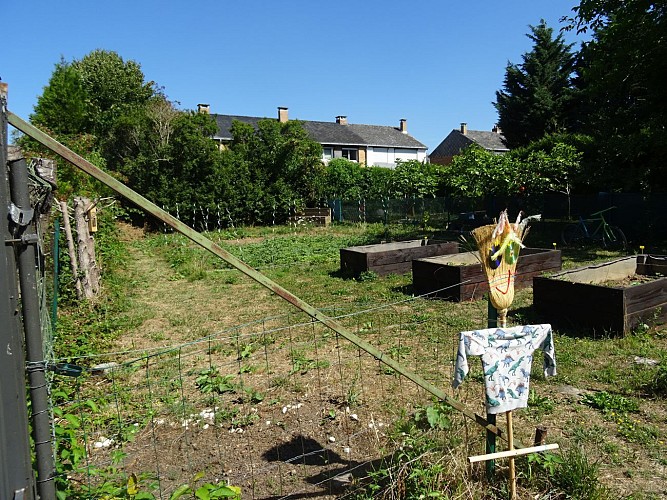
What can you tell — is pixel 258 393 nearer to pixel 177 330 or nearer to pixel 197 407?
pixel 197 407

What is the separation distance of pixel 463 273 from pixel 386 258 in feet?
8.43

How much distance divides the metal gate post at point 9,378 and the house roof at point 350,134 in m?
39.7

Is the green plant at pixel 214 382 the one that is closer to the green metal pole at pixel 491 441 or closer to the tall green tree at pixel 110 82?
the green metal pole at pixel 491 441

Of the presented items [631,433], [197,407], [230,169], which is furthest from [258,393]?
[230,169]

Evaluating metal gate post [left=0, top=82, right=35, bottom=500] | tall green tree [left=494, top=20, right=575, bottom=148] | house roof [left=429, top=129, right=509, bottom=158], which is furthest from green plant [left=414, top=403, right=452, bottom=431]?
house roof [left=429, top=129, right=509, bottom=158]

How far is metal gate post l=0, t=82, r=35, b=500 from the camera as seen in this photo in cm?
160

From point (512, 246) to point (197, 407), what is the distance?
Answer: 3.08 metres

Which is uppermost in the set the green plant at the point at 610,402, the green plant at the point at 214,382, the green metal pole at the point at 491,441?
the green metal pole at the point at 491,441

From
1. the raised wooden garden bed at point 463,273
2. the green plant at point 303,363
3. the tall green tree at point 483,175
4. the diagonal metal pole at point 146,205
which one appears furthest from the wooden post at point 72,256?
the tall green tree at point 483,175

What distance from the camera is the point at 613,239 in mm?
13562

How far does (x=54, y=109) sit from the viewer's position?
24.9 metres

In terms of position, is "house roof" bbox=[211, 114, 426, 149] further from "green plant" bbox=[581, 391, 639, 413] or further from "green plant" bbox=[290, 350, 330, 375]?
"green plant" bbox=[581, 391, 639, 413]

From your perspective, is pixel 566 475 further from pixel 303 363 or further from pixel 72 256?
pixel 72 256

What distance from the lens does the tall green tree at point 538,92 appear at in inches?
1209
